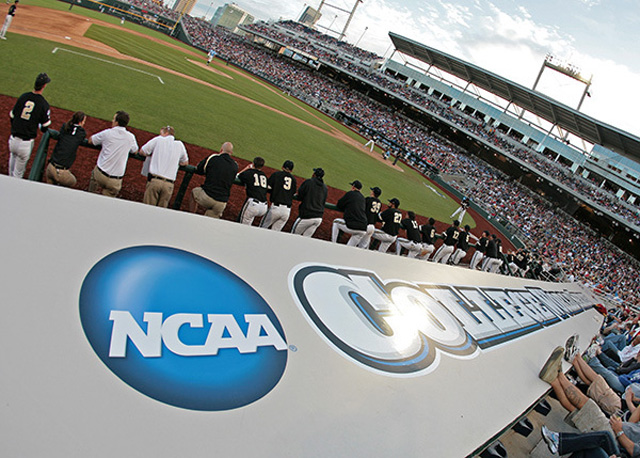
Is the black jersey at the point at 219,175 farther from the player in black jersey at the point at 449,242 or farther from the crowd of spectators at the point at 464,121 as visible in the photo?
the crowd of spectators at the point at 464,121

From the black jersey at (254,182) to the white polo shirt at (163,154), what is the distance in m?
1.13

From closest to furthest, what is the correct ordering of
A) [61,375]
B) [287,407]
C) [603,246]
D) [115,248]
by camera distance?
[61,375] < [287,407] < [115,248] < [603,246]

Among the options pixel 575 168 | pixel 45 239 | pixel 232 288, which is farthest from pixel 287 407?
pixel 575 168

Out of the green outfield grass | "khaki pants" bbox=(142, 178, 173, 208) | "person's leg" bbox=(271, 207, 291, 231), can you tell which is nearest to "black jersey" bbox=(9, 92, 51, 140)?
"khaki pants" bbox=(142, 178, 173, 208)

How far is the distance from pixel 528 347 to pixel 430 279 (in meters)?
1.43

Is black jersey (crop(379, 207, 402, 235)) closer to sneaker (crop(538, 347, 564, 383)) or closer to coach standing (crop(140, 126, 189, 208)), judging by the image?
coach standing (crop(140, 126, 189, 208))

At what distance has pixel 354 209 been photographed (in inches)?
312

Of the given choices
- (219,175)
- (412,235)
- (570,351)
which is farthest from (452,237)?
(219,175)

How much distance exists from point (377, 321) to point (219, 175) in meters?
3.77

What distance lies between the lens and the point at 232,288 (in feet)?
8.45

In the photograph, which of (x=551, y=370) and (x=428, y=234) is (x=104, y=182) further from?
(x=428, y=234)

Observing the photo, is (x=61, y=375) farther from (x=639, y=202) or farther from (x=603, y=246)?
(x=639, y=202)

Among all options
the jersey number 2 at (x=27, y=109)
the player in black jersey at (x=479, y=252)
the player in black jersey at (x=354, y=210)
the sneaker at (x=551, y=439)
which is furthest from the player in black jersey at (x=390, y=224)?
the jersey number 2 at (x=27, y=109)

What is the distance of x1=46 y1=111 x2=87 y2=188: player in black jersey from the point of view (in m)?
5.16
